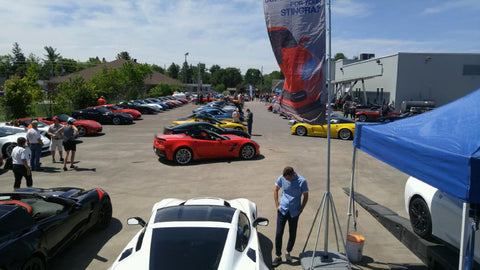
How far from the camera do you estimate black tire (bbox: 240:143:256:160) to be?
13.1 meters

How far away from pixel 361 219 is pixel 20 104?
2267 cm

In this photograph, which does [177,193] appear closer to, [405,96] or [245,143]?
[245,143]

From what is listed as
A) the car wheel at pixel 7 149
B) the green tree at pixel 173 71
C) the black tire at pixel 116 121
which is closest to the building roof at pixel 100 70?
the black tire at pixel 116 121

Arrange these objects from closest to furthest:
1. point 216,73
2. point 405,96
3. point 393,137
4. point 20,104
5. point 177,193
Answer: point 393,137
point 177,193
point 20,104
point 405,96
point 216,73

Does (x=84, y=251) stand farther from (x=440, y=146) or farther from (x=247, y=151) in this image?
(x=247, y=151)

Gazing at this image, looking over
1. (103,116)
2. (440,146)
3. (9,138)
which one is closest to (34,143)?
(9,138)

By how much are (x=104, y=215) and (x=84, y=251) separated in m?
1.02

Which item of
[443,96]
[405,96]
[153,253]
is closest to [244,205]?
[153,253]

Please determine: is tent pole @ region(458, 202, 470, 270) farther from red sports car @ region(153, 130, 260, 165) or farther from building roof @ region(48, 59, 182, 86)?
building roof @ region(48, 59, 182, 86)

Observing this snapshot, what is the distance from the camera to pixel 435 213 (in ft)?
17.9

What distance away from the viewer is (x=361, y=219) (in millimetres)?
7371

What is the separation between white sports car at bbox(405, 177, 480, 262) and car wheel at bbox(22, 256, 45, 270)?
19.2ft

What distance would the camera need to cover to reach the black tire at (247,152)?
42.8ft

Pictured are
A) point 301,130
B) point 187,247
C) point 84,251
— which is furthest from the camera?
point 301,130
